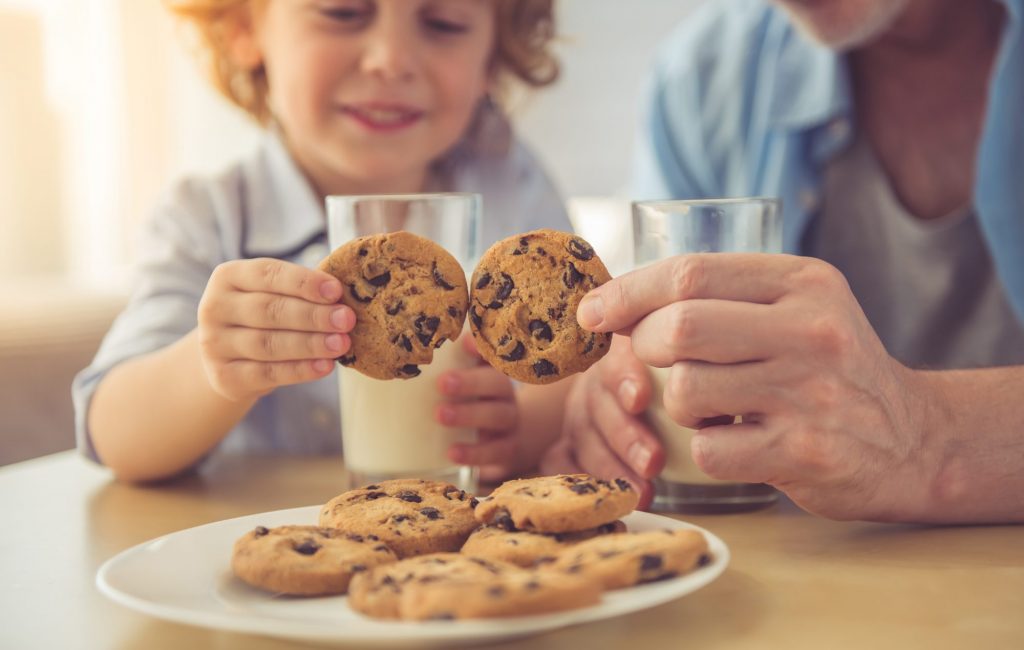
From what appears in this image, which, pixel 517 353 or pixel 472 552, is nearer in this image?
pixel 472 552

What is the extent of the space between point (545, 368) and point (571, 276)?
0.25 ft

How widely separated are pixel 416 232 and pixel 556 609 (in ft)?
1.60

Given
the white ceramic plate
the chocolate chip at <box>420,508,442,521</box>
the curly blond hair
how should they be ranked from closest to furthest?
1. the white ceramic plate
2. the chocolate chip at <box>420,508,442,521</box>
3. the curly blond hair

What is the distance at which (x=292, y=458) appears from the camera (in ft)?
4.20

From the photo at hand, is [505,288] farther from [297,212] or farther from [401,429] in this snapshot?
[297,212]

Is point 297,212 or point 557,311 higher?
point 297,212

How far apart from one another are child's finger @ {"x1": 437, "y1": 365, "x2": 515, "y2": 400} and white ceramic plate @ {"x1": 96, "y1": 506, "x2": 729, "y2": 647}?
302 millimetres

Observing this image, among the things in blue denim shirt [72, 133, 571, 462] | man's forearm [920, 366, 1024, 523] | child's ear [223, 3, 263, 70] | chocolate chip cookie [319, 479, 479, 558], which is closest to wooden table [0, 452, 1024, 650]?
man's forearm [920, 366, 1024, 523]

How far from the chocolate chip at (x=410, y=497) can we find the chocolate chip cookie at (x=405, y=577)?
15 cm

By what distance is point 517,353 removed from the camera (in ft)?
2.69

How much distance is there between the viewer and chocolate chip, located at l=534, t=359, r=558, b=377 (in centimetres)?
81

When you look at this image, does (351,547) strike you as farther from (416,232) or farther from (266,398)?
(266,398)

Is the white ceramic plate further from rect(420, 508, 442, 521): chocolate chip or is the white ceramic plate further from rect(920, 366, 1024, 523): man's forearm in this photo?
rect(920, 366, 1024, 523): man's forearm

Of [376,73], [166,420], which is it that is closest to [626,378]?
[166,420]
